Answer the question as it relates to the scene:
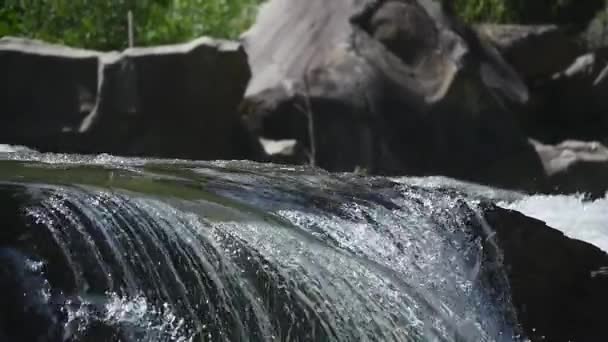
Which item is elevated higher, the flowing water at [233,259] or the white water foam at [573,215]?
the flowing water at [233,259]

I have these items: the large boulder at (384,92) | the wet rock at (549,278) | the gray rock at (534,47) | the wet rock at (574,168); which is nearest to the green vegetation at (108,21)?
the large boulder at (384,92)

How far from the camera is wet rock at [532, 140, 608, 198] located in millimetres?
9562

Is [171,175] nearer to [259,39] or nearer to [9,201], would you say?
[9,201]

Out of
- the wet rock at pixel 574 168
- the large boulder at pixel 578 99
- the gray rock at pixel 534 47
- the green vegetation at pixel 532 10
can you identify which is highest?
the green vegetation at pixel 532 10

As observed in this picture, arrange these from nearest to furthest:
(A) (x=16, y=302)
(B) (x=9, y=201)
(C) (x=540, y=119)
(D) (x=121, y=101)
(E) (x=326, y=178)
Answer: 1. (A) (x=16, y=302)
2. (B) (x=9, y=201)
3. (E) (x=326, y=178)
4. (D) (x=121, y=101)
5. (C) (x=540, y=119)

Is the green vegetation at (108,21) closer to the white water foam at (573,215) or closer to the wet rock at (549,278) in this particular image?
the white water foam at (573,215)

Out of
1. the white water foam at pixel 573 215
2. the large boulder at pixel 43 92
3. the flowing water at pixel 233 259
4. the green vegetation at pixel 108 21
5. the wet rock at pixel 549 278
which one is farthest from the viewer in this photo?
the green vegetation at pixel 108 21

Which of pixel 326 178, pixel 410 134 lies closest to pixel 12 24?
pixel 410 134

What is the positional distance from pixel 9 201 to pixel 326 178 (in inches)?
70.3

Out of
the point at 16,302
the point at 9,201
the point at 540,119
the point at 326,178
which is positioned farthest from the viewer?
the point at 540,119

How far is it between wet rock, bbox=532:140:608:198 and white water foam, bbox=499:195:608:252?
111 inches

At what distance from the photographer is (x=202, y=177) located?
4.99 m

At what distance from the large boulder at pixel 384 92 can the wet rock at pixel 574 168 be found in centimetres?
17

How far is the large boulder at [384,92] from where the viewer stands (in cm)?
861
